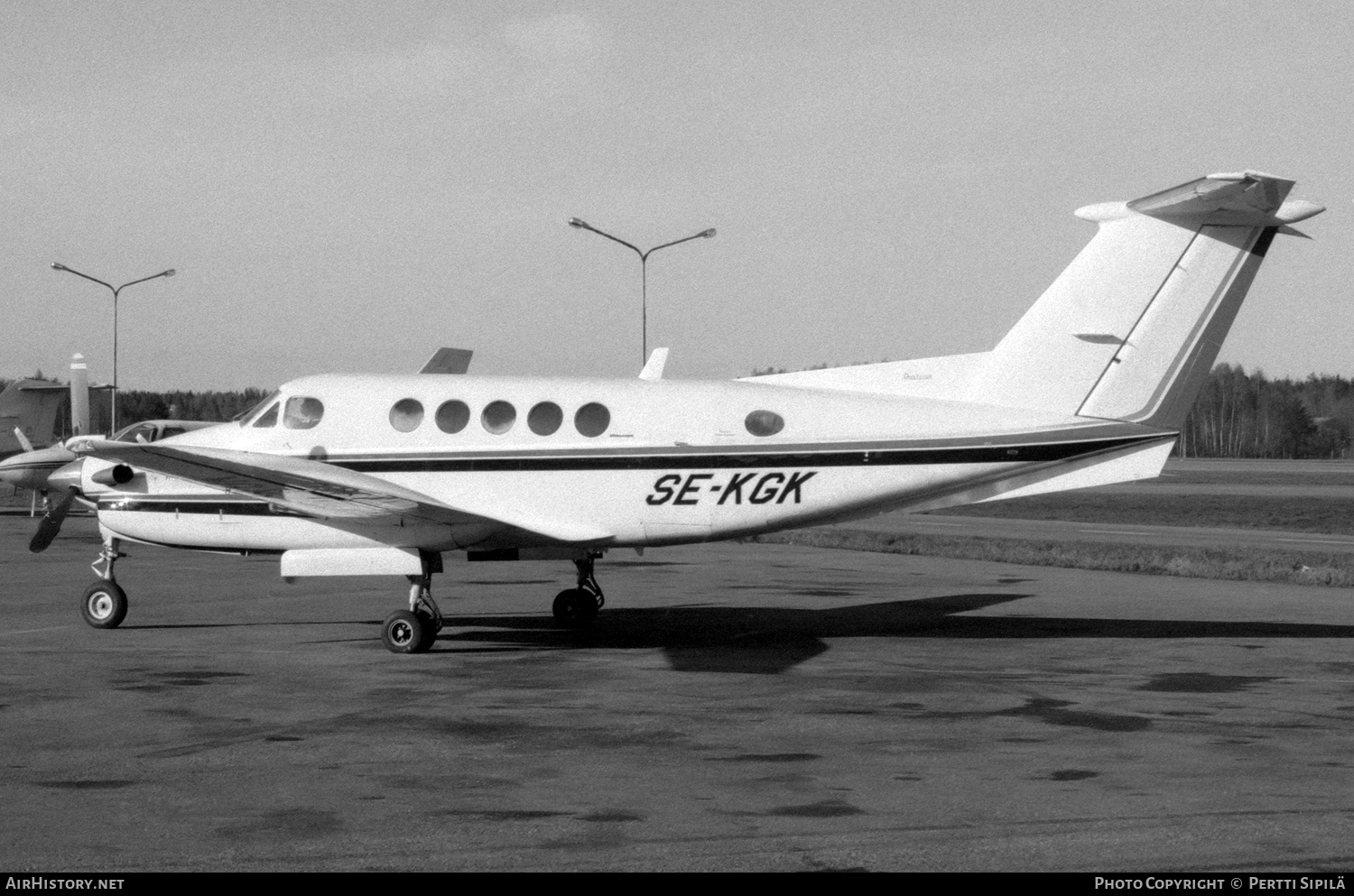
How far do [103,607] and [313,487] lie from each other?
4.10 m

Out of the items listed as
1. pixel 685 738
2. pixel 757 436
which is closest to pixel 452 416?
pixel 757 436

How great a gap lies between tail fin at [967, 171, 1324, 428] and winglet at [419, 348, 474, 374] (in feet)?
42.3

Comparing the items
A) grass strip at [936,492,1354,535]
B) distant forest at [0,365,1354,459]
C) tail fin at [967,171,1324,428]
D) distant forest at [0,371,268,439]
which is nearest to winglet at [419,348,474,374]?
tail fin at [967,171,1324,428]

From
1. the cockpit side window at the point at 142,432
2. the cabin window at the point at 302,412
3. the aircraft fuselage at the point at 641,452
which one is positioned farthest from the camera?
the cockpit side window at the point at 142,432

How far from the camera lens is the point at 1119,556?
89.9ft

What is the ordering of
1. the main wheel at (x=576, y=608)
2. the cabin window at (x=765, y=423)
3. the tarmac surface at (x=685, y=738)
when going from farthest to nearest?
1. the main wheel at (x=576, y=608)
2. the cabin window at (x=765, y=423)
3. the tarmac surface at (x=685, y=738)

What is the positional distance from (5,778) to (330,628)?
25.8ft

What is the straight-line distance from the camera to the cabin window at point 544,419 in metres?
15.0

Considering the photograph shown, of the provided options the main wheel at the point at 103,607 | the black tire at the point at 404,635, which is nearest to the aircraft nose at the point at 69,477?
the main wheel at the point at 103,607

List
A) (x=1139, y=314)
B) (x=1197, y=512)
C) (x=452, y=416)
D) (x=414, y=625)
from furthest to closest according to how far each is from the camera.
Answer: (x=1197, y=512)
(x=452, y=416)
(x=1139, y=314)
(x=414, y=625)

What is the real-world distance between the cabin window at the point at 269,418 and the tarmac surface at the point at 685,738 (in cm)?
246

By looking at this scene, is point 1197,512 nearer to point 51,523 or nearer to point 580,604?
point 580,604

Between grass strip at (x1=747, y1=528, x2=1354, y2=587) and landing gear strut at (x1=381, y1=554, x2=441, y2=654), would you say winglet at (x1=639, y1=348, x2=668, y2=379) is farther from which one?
grass strip at (x1=747, y1=528, x2=1354, y2=587)

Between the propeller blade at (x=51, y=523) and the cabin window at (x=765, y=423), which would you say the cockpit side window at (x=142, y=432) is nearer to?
the propeller blade at (x=51, y=523)
